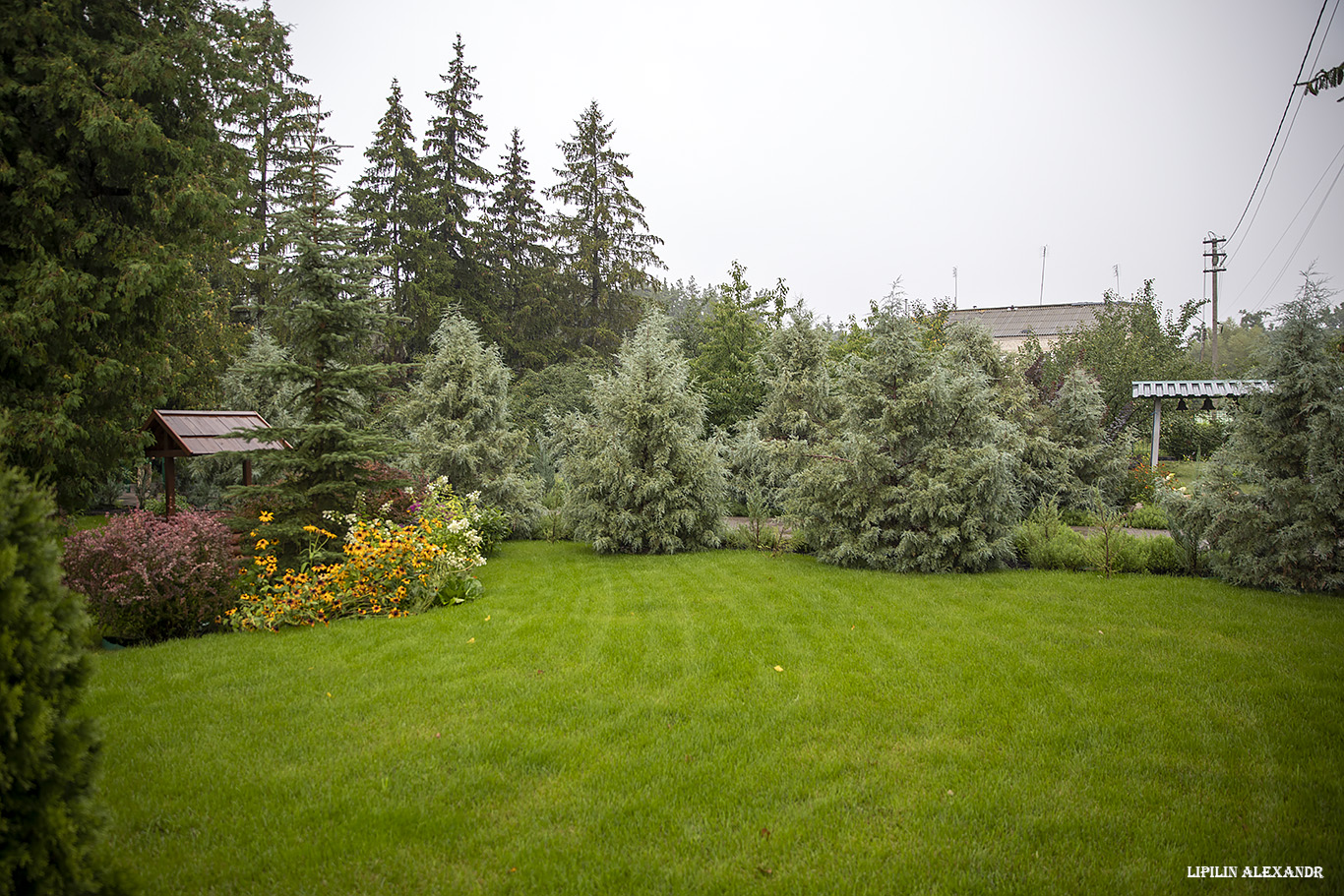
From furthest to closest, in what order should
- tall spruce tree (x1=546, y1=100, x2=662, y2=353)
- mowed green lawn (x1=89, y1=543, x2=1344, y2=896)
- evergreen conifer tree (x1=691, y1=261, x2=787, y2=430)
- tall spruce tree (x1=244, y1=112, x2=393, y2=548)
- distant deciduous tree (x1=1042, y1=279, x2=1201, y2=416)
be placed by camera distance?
tall spruce tree (x1=546, y1=100, x2=662, y2=353) < distant deciduous tree (x1=1042, y1=279, x2=1201, y2=416) < evergreen conifer tree (x1=691, y1=261, x2=787, y2=430) < tall spruce tree (x1=244, y1=112, x2=393, y2=548) < mowed green lawn (x1=89, y1=543, x2=1344, y2=896)

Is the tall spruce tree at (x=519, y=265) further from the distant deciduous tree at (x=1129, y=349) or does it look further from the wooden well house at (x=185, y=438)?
the distant deciduous tree at (x=1129, y=349)

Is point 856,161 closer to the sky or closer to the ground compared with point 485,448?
closer to the sky

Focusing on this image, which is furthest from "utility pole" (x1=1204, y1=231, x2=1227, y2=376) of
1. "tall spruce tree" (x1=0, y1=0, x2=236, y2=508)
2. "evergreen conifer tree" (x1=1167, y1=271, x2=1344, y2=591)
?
"tall spruce tree" (x1=0, y1=0, x2=236, y2=508)

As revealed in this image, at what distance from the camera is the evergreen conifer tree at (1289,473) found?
718cm

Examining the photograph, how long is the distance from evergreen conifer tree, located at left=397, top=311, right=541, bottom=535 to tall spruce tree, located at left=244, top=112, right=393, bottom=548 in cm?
472

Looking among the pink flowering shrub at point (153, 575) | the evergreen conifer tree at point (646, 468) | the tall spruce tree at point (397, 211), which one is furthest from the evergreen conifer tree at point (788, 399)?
the tall spruce tree at point (397, 211)

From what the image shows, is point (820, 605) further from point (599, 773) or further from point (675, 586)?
point (599, 773)

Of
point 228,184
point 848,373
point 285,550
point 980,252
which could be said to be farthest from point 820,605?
point 980,252

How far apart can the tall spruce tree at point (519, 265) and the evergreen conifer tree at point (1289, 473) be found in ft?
77.4

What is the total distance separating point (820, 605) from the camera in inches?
278

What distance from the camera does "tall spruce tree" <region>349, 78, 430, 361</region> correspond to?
80.0 ft

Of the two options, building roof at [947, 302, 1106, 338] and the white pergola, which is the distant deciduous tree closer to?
the white pergola

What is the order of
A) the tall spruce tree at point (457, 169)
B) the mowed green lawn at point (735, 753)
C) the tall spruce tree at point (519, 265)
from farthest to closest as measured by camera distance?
the tall spruce tree at point (519, 265) → the tall spruce tree at point (457, 169) → the mowed green lawn at point (735, 753)

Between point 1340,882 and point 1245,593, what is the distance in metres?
6.10
